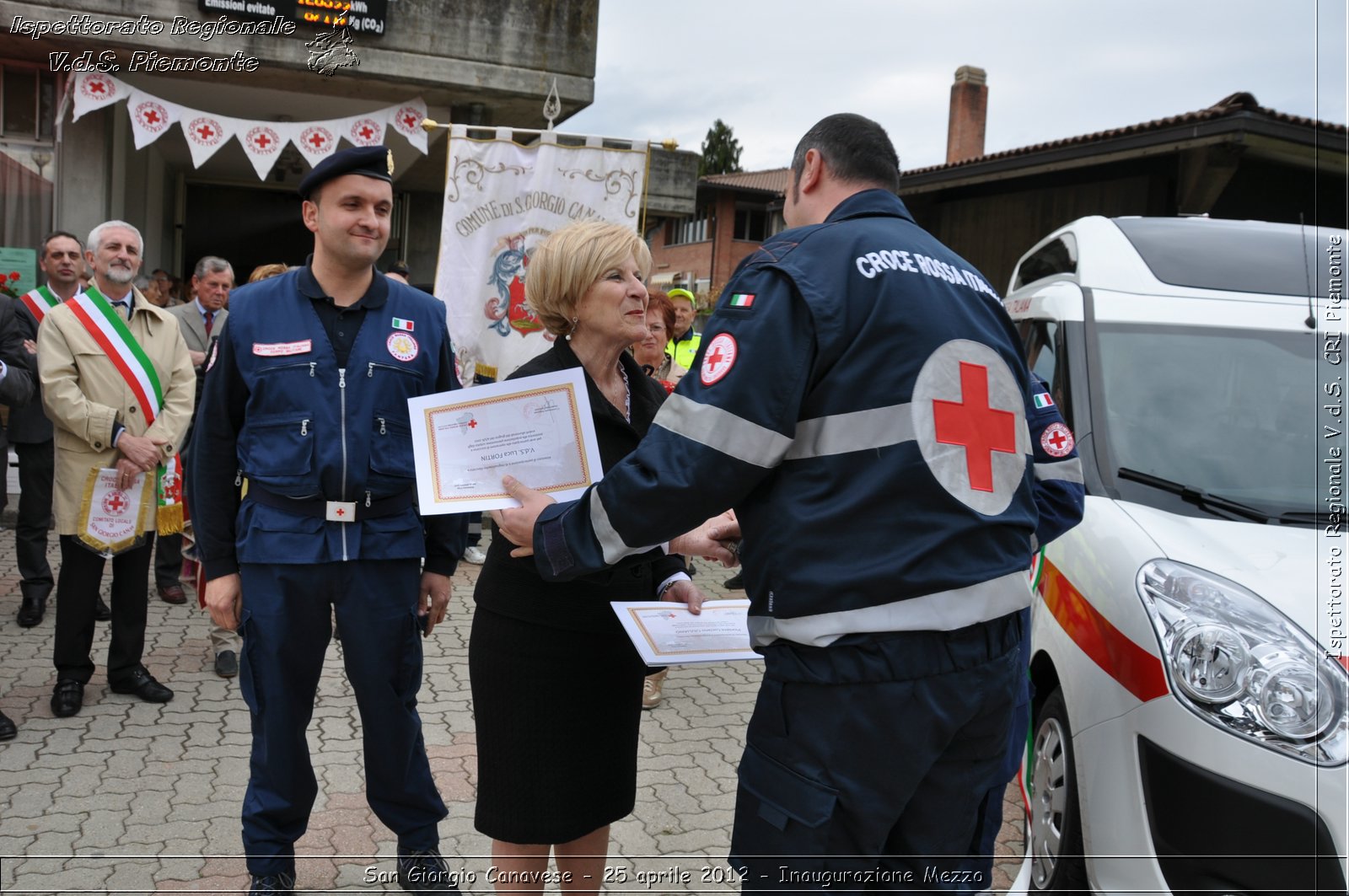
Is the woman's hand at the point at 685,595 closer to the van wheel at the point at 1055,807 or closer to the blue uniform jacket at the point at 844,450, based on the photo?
the blue uniform jacket at the point at 844,450

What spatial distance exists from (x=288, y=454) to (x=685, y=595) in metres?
1.28

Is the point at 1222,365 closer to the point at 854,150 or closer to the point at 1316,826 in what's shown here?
the point at 1316,826

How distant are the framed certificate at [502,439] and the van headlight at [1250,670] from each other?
1.70 meters

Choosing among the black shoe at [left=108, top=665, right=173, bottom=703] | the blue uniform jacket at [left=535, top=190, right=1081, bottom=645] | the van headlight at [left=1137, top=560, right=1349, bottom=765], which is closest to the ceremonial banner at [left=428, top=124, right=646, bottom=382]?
the black shoe at [left=108, top=665, right=173, bottom=703]

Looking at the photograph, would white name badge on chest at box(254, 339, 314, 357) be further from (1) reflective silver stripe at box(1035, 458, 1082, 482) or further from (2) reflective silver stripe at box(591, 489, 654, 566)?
(1) reflective silver stripe at box(1035, 458, 1082, 482)

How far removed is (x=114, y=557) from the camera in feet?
16.0

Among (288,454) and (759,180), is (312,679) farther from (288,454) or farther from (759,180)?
(759,180)

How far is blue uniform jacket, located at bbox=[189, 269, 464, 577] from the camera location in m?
3.08

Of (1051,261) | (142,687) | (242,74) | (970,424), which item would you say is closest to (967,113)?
(242,74)

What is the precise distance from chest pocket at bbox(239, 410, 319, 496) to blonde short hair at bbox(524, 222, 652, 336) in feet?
2.73

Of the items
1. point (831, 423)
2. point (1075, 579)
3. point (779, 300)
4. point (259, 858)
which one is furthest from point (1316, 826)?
point (259, 858)

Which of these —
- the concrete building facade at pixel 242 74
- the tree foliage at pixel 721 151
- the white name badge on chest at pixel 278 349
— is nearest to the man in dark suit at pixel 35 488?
the white name badge on chest at pixel 278 349

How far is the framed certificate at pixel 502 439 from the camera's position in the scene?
253cm

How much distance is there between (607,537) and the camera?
6.86 feet
